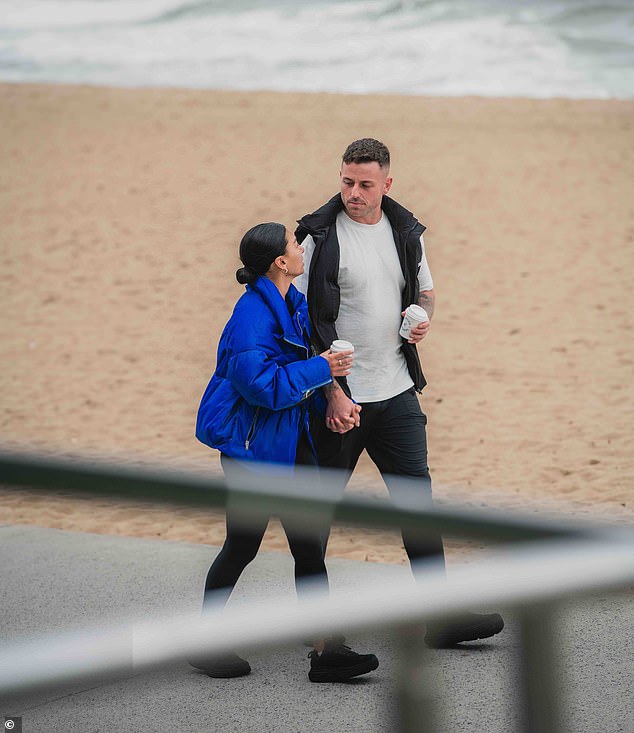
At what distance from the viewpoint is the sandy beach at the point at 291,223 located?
7.78 meters

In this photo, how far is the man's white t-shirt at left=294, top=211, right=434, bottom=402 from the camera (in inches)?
156

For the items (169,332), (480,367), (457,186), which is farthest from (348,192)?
(457,186)

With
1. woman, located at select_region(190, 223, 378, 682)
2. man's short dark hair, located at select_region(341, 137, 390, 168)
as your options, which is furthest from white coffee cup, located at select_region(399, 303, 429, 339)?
man's short dark hair, located at select_region(341, 137, 390, 168)

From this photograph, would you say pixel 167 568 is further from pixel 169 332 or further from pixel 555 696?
pixel 169 332

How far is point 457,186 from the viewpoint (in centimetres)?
2167

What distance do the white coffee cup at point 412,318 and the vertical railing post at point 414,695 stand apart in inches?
106

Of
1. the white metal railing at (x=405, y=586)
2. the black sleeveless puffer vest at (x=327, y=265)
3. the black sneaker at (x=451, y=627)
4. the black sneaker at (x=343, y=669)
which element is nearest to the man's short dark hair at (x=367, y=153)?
the black sleeveless puffer vest at (x=327, y=265)

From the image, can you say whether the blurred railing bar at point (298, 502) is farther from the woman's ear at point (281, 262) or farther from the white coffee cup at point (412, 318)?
the white coffee cup at point (412, 318)

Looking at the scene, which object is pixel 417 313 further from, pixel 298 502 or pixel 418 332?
pixel 298 502

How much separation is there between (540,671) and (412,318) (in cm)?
272

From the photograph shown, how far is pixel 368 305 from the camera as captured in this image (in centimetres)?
398

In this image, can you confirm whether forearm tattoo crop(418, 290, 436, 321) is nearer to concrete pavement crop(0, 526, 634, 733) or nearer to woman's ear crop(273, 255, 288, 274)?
woman's ear crop(273, 255, 288, 274)

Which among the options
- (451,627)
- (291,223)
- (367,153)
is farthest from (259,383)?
(291,223)

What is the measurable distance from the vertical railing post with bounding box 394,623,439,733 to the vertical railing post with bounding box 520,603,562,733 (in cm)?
10
